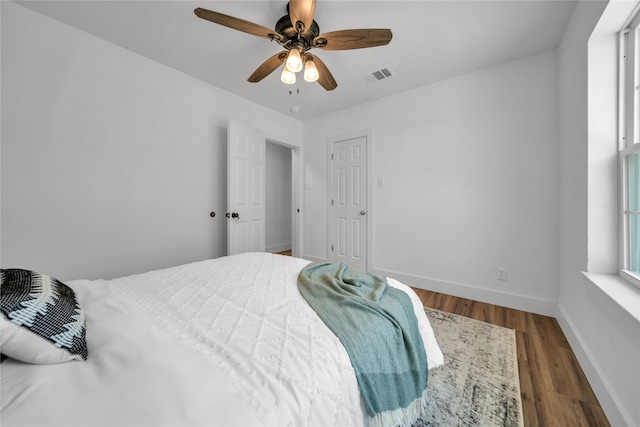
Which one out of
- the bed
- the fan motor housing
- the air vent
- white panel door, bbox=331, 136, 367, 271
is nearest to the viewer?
the bed

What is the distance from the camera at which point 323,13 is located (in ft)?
5.87

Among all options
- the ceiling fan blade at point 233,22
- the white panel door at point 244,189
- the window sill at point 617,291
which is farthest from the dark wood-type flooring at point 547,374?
the ceiling fan blade at point 233,22

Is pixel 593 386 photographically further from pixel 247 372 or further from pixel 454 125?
pixel 454 125

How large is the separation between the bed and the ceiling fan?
165 cm

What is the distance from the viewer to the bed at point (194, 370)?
0.53 metres

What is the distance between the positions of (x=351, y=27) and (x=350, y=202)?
2.19 meters

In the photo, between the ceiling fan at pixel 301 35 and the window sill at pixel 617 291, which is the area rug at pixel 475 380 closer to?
the window sill at pixel 617 291

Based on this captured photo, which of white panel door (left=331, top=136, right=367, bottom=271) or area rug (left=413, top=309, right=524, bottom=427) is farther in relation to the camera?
white panel door (left=331, top=136, right=367, bottom=271)

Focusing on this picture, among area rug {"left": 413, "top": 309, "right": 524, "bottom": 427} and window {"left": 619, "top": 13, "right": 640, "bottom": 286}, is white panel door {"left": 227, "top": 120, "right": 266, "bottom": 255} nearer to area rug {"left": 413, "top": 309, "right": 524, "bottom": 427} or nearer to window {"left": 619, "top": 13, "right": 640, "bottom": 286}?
area rug {"left": 413, "top": 309, "right": 524, "bottom": 427}

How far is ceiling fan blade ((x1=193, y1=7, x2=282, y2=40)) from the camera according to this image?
1.48m

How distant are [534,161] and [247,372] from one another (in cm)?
298

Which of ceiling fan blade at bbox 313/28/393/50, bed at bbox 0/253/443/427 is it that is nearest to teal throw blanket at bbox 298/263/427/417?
bed at bbox 0/253/443/427

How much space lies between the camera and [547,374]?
1.51 metres

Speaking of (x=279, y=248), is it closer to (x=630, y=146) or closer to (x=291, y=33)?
(x=291, y=33)
